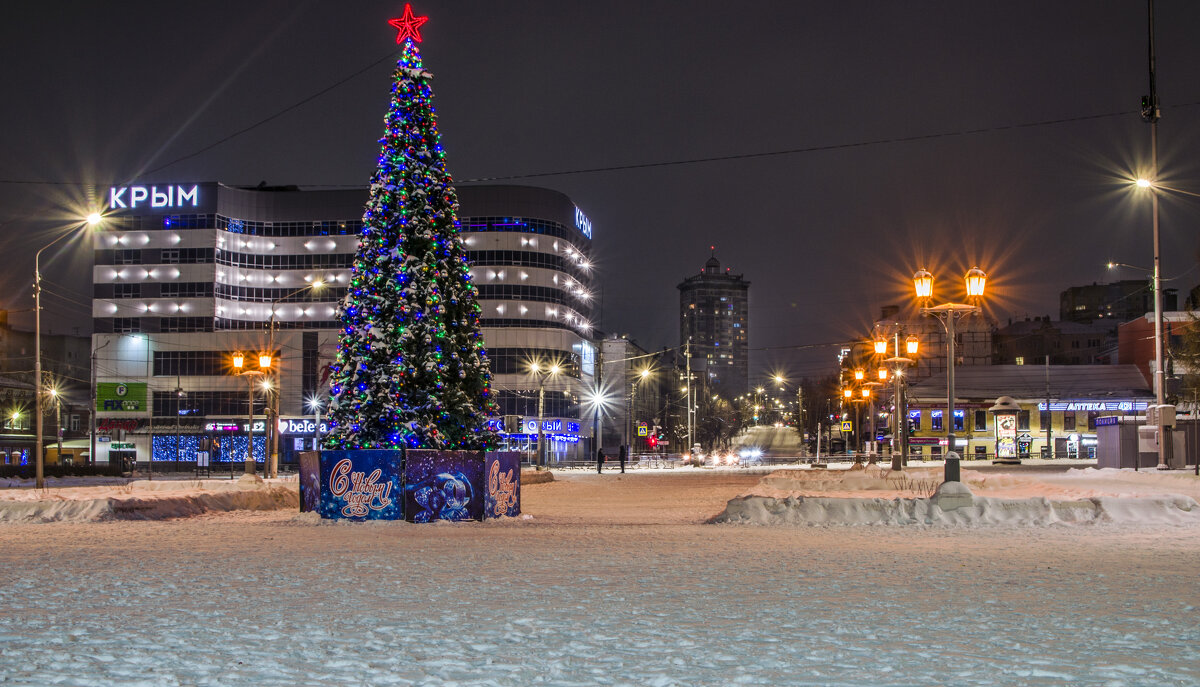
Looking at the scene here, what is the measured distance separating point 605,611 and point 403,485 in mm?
12483

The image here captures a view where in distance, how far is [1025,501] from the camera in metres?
19.7

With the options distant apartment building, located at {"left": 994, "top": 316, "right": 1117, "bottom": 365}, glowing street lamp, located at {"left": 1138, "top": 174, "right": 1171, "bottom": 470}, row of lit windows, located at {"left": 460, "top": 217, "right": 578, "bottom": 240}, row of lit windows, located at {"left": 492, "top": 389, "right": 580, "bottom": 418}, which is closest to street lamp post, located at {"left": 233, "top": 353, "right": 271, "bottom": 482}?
glowing street lamp, located at {"left": 1138, "top": 174, "right": 1171, "bottom": 470}

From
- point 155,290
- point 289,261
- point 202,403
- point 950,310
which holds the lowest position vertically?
point 202,403

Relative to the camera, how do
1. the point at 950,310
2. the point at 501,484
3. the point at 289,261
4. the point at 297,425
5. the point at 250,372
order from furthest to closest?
1. the point at 289,261
2. the point at 297,425
3. the point at 250,372
4. the point at 950,310
5. the point at 501,484

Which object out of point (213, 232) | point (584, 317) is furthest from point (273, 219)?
point (584, 317)

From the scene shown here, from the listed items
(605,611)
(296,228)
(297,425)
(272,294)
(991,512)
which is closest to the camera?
(605,611)

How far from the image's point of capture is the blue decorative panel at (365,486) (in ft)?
69.2

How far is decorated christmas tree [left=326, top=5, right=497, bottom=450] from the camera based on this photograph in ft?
74.5

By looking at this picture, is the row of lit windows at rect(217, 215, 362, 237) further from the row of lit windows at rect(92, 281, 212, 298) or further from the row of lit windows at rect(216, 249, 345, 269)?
the row of lit windows at rect(92, 281, 212, 298)

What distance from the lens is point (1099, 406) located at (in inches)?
3073

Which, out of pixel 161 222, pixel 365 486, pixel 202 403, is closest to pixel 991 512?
pixel 365 486

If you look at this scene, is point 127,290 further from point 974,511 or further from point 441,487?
point 974,511

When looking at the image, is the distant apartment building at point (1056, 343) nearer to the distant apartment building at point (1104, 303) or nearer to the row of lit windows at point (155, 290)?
the distant apartment building at point (1104, 303)

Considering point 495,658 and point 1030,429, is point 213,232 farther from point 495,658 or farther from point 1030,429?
point 495,658
